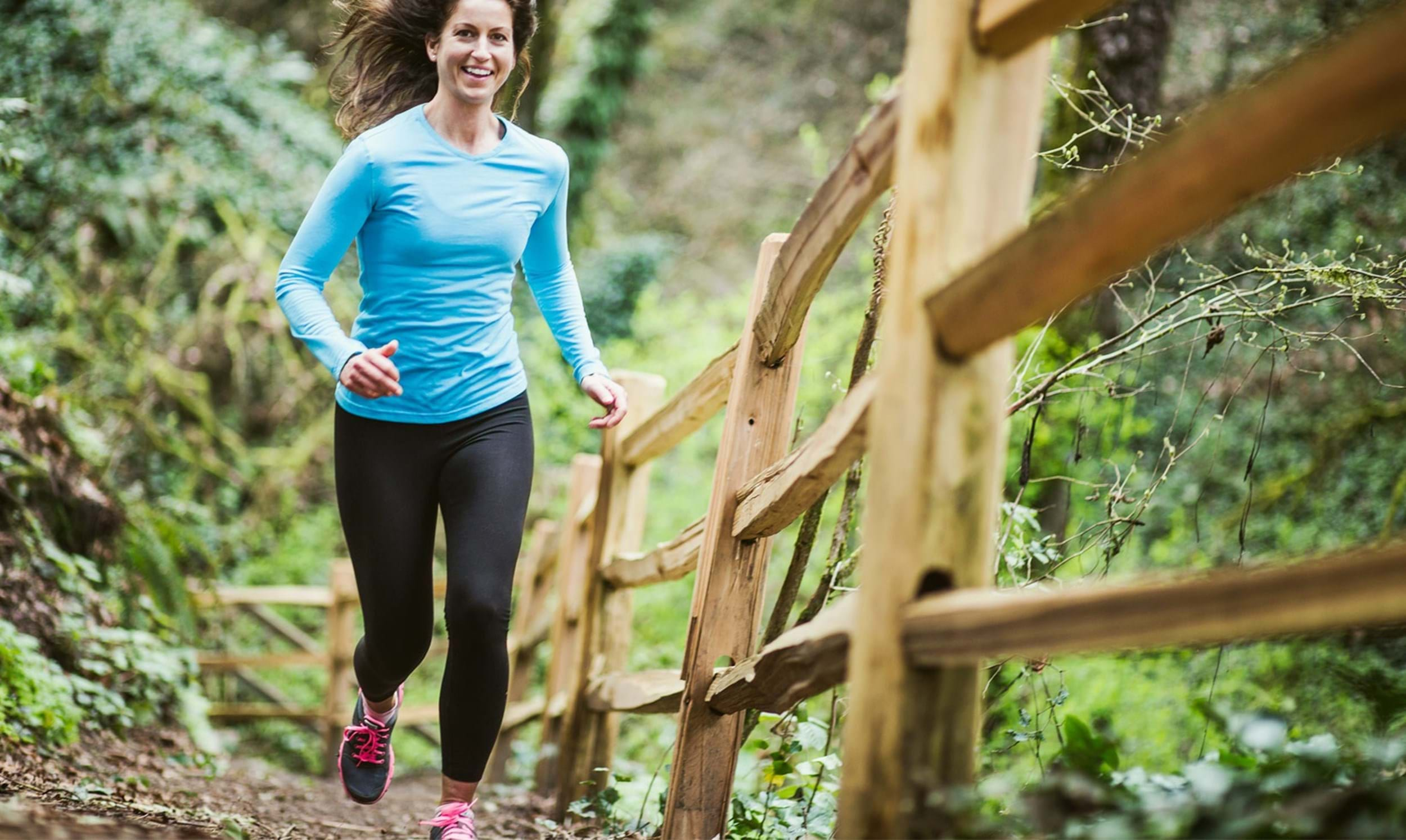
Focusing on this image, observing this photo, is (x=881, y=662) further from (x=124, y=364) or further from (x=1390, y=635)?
(x=124, y=364)

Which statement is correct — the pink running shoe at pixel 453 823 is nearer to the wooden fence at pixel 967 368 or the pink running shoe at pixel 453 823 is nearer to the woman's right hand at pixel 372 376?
the wooden fence at pixel 967 368

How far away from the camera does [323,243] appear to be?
254 cm

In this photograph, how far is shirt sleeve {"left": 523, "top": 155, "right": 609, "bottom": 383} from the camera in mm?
2922

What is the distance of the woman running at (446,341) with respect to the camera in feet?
8.36

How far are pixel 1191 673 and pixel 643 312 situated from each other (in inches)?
224

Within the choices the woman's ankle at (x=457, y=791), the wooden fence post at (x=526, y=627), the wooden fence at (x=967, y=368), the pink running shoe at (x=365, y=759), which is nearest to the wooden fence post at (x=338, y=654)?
the wooden fence post at (x=526, y=627)

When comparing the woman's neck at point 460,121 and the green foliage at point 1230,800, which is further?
the woman's neck at point 460,121

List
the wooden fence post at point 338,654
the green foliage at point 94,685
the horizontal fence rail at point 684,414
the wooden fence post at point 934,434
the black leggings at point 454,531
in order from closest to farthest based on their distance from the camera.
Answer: the wooden fence post at point 934,434, the black leggings at point 454,531, the horizontal fence rail at point 684,414, the green foliage at point 94,685, the wooden fence post at point 338,654

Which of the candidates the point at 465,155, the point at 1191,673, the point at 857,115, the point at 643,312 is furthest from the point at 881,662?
the point at 857,115

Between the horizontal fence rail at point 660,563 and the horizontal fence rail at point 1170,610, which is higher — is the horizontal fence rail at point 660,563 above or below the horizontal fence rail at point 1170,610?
above

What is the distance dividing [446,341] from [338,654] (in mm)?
5354

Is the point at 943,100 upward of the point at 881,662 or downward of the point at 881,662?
upward

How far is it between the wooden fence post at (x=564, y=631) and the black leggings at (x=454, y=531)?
1.63 metres

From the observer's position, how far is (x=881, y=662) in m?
1.46
